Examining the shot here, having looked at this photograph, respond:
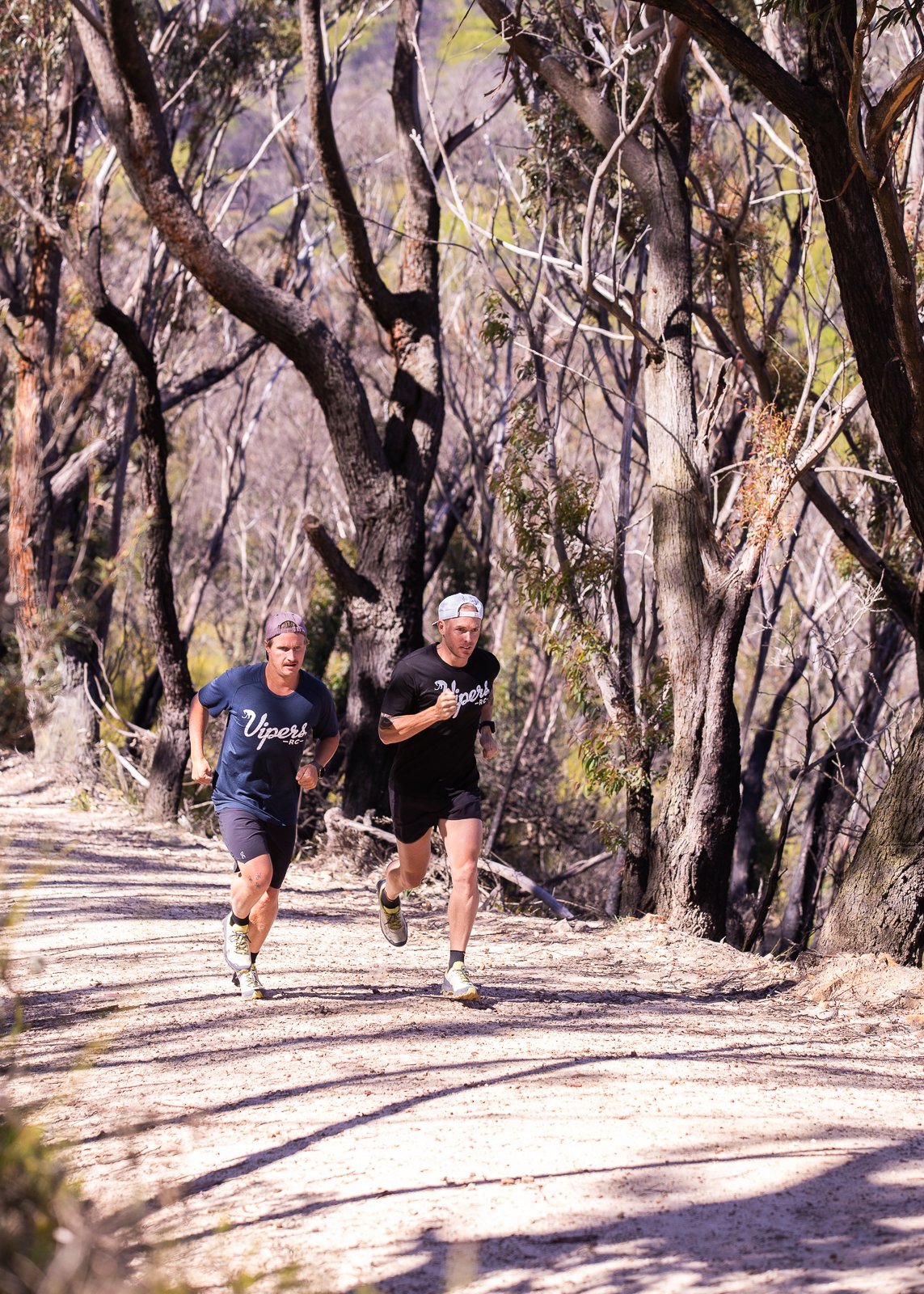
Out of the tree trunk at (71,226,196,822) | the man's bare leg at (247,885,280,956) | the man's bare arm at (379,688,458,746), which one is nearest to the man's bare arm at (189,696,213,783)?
the man's bare leg at (247,885,280,956)

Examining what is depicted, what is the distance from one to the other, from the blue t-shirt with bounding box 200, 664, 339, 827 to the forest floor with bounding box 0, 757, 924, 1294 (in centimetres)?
92

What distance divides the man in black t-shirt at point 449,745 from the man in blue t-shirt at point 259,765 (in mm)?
399

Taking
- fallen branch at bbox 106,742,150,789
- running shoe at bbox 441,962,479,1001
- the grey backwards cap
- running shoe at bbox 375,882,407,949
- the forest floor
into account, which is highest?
the grey backwards cap

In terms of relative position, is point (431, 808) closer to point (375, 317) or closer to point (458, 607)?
point (458, 607)

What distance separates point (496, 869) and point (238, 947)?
4813mm

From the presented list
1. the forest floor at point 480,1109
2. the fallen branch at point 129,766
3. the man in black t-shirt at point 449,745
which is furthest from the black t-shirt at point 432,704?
the fallen branch at point 129,766

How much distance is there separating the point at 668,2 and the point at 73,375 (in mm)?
10481

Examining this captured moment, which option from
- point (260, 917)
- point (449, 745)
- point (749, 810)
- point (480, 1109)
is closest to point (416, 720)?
point (449, 745)

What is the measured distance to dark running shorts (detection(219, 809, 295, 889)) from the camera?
6.04 metres

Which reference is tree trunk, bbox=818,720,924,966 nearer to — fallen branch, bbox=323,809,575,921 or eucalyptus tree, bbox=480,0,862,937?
eucalyptus tree, bbox=480,0,862,937

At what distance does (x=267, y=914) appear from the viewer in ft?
20.4

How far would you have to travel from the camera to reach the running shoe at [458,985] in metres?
6.24

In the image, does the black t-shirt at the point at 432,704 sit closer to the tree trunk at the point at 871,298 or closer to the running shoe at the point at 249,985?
the running shoe at the point at 249,985

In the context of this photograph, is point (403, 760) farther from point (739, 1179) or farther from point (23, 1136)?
point (23, 1136)
